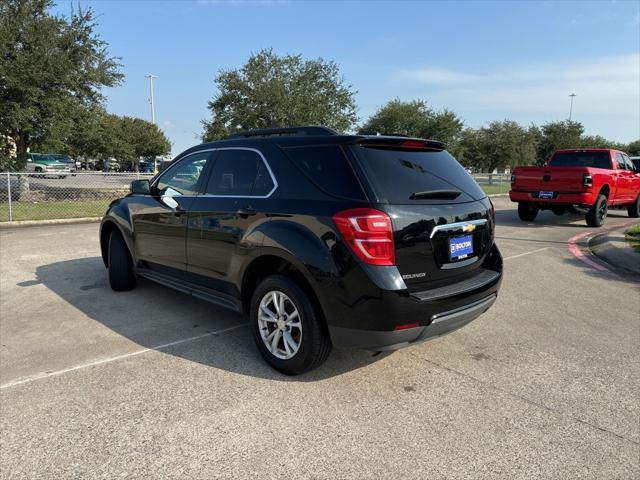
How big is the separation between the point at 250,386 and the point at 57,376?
1.47m

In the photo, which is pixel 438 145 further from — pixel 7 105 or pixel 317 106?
pixel 317 106

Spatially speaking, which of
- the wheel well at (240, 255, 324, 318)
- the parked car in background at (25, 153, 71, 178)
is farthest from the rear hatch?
the parked car in background at (25, 153, 71, 178)

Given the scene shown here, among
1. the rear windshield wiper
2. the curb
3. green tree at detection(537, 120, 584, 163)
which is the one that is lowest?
the curb

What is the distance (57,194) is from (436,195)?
1719 centimetres

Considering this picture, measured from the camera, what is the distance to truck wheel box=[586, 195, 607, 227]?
11.4m

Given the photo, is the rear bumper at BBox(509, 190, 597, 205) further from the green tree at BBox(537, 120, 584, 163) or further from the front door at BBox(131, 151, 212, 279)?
the green tree at BBox(537, 120, 584, 163)

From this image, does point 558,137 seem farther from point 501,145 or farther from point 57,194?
point 57,194

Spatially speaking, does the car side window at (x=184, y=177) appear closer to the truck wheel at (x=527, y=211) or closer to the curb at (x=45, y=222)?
the curb at (x=45, y=222)

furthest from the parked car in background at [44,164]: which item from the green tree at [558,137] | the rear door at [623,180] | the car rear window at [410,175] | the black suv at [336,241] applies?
the green tree at [558,137]

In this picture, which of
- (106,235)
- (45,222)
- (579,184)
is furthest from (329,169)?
(45,222)

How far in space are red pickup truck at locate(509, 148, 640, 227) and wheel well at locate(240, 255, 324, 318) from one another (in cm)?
989

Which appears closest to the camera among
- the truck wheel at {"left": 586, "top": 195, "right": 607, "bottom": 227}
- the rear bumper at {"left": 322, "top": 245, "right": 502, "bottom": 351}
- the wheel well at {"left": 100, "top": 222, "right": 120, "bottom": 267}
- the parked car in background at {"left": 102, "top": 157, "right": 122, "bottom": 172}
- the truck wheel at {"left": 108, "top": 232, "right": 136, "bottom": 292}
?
the rear bumper at {"left": 322, "top": 245, "right": 502, "bottom": 351}

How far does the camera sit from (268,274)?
347cm

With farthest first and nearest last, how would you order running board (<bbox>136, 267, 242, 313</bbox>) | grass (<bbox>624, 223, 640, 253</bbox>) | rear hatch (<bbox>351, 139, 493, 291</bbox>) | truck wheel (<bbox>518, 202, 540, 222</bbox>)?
truck wheel (<bbox>518, 202, 540, 222</bbox>), grass (<bbox>624, 223, 640, 253</bbox>), running board (<bbox>136, 267, 242, 313</bbox>), rear hatch (<bbox>351, 139, 493, 291</bbox>)
